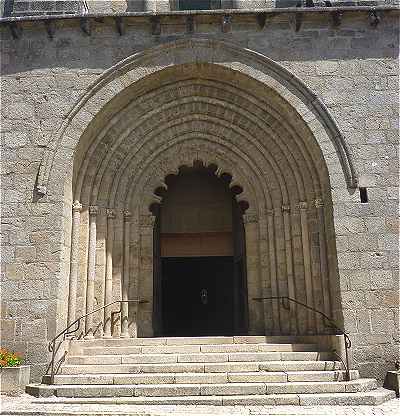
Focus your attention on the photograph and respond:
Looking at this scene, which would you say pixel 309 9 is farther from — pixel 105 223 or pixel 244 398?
pixel 244 398

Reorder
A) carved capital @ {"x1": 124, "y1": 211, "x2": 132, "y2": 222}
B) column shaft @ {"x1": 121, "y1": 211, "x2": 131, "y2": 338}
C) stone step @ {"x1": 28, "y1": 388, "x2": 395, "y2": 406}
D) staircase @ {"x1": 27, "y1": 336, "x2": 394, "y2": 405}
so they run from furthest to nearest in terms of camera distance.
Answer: carved capital @ {"x1": 124, "y1": 211, "x2": 132, "y2": 222}
column shaft @ {"x1": 121, "y1": 211, "x2": 131, "y2": 338}
staircase @ {"x1": 27, "y1": 336, "x2": 394, "y2": 405}
stone step @ {"x1": 28, "y1": 388, "x2": 395, "y2": 406}

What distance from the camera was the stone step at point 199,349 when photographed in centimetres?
759

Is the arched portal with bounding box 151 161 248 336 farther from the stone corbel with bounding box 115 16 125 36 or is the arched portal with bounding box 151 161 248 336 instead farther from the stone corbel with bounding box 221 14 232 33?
the stone corbel with bounding box 115 16 125 36

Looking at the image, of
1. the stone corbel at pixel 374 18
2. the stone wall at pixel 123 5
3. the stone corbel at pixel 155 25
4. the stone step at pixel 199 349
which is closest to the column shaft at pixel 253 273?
the stone step at pixel 199 349

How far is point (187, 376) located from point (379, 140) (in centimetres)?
527

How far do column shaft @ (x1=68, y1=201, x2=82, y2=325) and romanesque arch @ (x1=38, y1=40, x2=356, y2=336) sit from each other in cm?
2

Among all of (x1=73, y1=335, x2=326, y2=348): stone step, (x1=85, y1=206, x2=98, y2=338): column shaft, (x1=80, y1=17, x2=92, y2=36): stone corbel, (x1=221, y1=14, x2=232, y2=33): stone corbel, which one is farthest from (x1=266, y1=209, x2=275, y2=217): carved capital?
(x1=80, y1=17, x2=92, y2=36): stone corbel

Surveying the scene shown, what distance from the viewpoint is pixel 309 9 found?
8672mm

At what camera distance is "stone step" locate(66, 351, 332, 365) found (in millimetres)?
7281

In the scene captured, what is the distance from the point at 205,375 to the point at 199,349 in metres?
0.92

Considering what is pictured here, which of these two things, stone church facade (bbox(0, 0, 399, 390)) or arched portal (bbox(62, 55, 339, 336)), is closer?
stone church facade (bbox(0, 0, 399, 390))

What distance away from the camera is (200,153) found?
954 cm

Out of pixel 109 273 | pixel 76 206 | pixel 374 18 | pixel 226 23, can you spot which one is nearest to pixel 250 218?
pixel 109 273

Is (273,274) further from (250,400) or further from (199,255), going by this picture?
(250,400)
